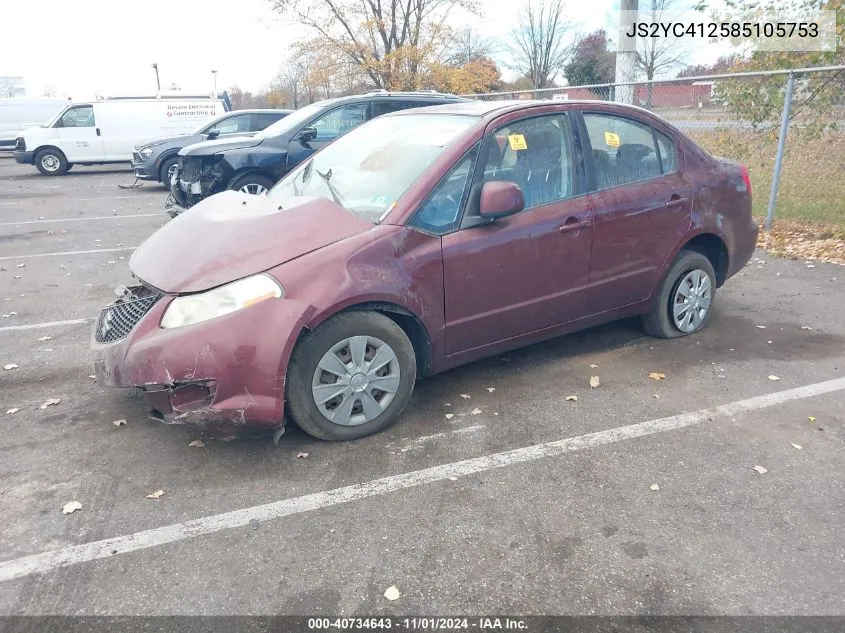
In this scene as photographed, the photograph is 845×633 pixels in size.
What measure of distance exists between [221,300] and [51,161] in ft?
63.4

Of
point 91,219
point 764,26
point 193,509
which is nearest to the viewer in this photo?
point 193,509

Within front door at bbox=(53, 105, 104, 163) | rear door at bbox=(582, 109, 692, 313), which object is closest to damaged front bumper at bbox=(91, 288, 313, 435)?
rear door at bbox=(582, 109, 692, 313)

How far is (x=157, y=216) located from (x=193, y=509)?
9701 millimetres

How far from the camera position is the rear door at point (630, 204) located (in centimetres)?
432

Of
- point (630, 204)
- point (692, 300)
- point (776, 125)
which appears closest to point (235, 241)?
point (630, 204)

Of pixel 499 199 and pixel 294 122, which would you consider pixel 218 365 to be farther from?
pixel 294 122

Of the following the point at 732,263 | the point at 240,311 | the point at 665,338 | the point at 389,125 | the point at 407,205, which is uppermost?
the point at 389,125

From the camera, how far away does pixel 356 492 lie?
3.12m

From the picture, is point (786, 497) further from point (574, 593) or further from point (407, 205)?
point (407, 205)

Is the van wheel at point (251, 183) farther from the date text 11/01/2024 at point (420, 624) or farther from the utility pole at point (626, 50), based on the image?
the date text 11/01/2024 at point (420, 624)

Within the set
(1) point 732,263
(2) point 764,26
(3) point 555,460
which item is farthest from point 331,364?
(2) point 764,26

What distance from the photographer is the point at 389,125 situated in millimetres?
4586

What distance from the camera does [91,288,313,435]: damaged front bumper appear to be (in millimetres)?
3148

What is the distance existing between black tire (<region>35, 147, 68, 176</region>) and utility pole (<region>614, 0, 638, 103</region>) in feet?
53.7
